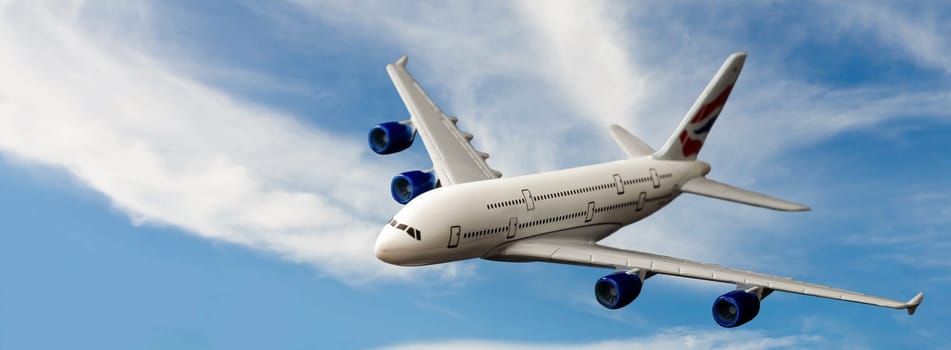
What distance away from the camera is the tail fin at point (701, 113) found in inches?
1462

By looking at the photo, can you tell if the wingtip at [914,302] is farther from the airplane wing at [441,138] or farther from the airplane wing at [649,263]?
the airplane wing at [441,138]

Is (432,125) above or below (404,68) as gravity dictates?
below

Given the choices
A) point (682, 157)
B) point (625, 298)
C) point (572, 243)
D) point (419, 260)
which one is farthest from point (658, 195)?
point (419, 260)

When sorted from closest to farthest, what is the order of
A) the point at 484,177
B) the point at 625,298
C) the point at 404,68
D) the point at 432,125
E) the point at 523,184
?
the point at 625,298
the point at 523,184
the point at 484,177
the point at 432,125
the point at 404,68

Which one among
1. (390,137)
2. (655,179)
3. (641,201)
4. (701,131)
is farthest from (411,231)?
(701,131)

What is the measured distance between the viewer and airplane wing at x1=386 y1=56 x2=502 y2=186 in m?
35.6

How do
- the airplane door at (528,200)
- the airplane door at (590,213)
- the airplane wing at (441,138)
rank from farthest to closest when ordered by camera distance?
the airplane wing at (441,138) < the airplane door at (590,213) < the airplane door at (528,200)

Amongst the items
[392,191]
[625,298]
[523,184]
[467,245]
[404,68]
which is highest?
[404,68]

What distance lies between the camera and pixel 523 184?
3212 cm

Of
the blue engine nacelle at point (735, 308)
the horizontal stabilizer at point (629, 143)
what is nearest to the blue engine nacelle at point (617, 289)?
the blue engine nacelle at point (735, 308)

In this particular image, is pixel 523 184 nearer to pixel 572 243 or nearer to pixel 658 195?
pixel 572 243

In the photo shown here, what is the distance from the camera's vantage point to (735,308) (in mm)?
29156

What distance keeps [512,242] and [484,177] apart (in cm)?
458

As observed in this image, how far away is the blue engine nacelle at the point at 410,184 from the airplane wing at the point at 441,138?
368mm
